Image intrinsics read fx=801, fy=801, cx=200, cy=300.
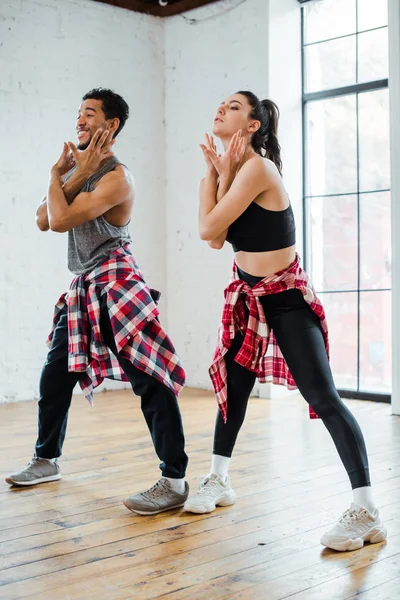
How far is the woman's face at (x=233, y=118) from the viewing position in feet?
8.93

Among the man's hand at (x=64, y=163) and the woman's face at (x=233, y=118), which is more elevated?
the woman's face at (x=233, y=118)

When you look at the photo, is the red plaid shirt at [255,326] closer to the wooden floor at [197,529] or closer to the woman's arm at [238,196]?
the woman's arm at [238,196]

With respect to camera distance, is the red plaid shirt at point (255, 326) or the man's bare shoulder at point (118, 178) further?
the man's bare shoulder at point (118, 178)

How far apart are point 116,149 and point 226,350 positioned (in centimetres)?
353

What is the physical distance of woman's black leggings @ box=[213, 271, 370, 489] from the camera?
2.45 m

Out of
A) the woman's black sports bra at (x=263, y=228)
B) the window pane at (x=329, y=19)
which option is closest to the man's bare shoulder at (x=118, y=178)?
the woman's black sports bra at (x=263, y=228)

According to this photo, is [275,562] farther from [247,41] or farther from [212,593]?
[247,41]

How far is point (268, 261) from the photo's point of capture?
104 inches

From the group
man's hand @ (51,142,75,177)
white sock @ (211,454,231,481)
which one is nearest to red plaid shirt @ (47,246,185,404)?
white sock @ (211,454,231,481)

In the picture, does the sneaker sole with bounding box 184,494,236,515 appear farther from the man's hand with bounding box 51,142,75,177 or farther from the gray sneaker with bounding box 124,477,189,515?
the man's hand with bounding box 51,142,75,177

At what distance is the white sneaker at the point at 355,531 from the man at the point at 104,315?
2.08 feet

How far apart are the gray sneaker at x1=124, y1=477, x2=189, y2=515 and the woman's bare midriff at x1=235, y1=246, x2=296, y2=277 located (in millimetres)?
807

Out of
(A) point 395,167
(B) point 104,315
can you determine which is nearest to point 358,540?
(B) point 104,315

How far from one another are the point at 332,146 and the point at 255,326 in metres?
3.28
